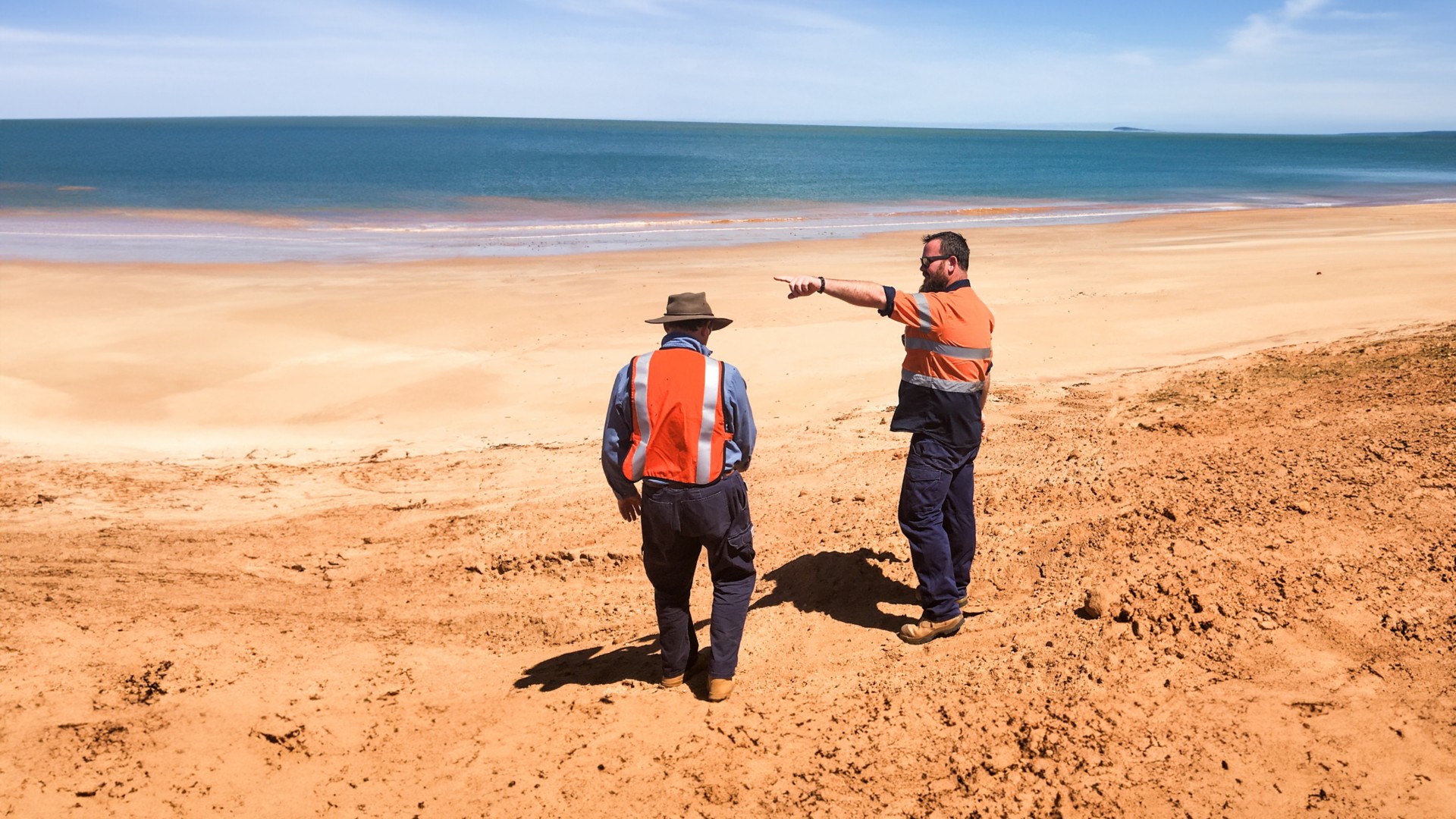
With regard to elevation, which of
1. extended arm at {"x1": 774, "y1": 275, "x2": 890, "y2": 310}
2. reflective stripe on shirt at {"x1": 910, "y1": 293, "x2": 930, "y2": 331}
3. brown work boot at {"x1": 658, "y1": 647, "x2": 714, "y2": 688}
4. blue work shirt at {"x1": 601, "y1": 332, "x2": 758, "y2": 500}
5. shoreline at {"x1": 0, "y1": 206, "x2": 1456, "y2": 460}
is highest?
extended arm at {"x1": 774, "y1": 275, "x2": 890, "y2": 310}

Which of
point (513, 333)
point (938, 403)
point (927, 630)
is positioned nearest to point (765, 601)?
point (927, 630)

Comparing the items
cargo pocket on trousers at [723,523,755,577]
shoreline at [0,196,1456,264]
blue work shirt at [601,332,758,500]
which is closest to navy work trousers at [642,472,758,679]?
cargo pocket on trousers at [723,523,755,577]

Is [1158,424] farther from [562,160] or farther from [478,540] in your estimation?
[562,160]

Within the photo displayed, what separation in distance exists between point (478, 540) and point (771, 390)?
503 centimetres

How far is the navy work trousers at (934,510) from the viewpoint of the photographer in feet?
14.7

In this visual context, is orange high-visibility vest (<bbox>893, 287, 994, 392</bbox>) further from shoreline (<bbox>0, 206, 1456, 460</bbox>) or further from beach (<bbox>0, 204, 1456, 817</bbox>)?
shoreline (<bbox>0, 206, 1456, 460</bbox>)

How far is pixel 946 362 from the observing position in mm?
4395

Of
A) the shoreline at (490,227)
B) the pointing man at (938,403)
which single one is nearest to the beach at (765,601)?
the pointing man at (938,403)

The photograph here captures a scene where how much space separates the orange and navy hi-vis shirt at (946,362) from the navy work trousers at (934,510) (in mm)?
86

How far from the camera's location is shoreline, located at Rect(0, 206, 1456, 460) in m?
10.2

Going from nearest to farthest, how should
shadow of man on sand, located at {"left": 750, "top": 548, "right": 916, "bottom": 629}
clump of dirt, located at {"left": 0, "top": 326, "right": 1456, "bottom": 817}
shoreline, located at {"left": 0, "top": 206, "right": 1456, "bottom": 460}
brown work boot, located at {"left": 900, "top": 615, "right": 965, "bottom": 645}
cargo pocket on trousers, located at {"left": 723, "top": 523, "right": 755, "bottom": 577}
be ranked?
clump of dirt, located at {"left": 0, "top": 326, "right": 1456, "bottom": 817}
cargo pocket on trousers, located at {"left": 723, "top": 523, "right": 755, "bottom": 577}
brown work boot, located at {"left": 900, "top": 615, "right": 965, "bottom": 645}
shadow of man on sand, located at {"left": 750, "top": 548, "right": 916, "bottom": 629}
shoreline, located at {"left": 0, "top": 206, "right": 1456, "bottom": 460}

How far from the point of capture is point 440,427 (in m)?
9.97

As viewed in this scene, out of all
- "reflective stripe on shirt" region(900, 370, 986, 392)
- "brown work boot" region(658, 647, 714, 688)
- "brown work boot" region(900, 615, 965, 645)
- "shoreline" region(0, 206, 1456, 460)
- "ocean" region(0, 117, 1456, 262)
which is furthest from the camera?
"ocean" region(0, 117, 1456, 262)

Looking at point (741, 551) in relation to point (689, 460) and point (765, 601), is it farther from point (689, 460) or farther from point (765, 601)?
point (765, 601)
